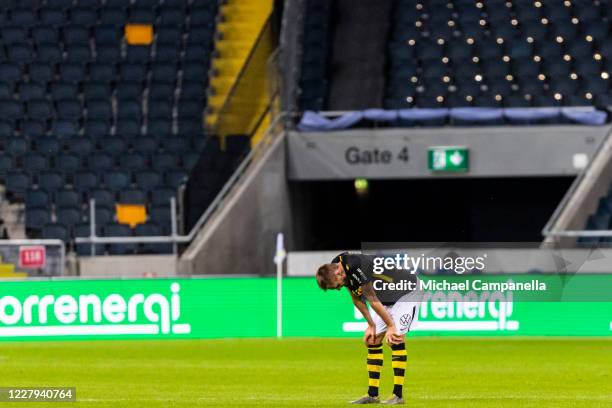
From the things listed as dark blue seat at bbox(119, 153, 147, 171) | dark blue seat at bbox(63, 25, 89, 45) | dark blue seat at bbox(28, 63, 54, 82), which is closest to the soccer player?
dark blue seat at bbox(119, 153, 147, 171)

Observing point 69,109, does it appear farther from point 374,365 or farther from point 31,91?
point 374,365

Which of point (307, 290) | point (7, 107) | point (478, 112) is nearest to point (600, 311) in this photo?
point (307, 290)

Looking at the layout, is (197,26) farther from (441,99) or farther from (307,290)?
(307,290)

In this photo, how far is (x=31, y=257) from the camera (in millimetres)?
28531

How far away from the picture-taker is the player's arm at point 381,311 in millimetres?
13664

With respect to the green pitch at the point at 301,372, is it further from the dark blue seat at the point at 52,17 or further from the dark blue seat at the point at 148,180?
the dark blue seat at the point at 52,17

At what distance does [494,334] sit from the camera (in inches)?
1043

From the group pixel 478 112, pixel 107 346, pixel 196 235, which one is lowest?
pixel 107 346

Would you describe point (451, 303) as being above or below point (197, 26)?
below

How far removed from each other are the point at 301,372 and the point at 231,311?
7.59 meters

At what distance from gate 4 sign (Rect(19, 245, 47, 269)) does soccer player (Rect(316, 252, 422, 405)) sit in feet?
49.1

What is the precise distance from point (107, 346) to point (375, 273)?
12.0 meters

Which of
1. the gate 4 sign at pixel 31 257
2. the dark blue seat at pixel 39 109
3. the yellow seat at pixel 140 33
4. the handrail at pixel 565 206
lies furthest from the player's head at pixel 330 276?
the yellow seat at pixel 140 33

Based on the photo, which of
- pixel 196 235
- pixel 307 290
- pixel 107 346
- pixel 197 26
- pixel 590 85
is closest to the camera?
pixel 107 346
